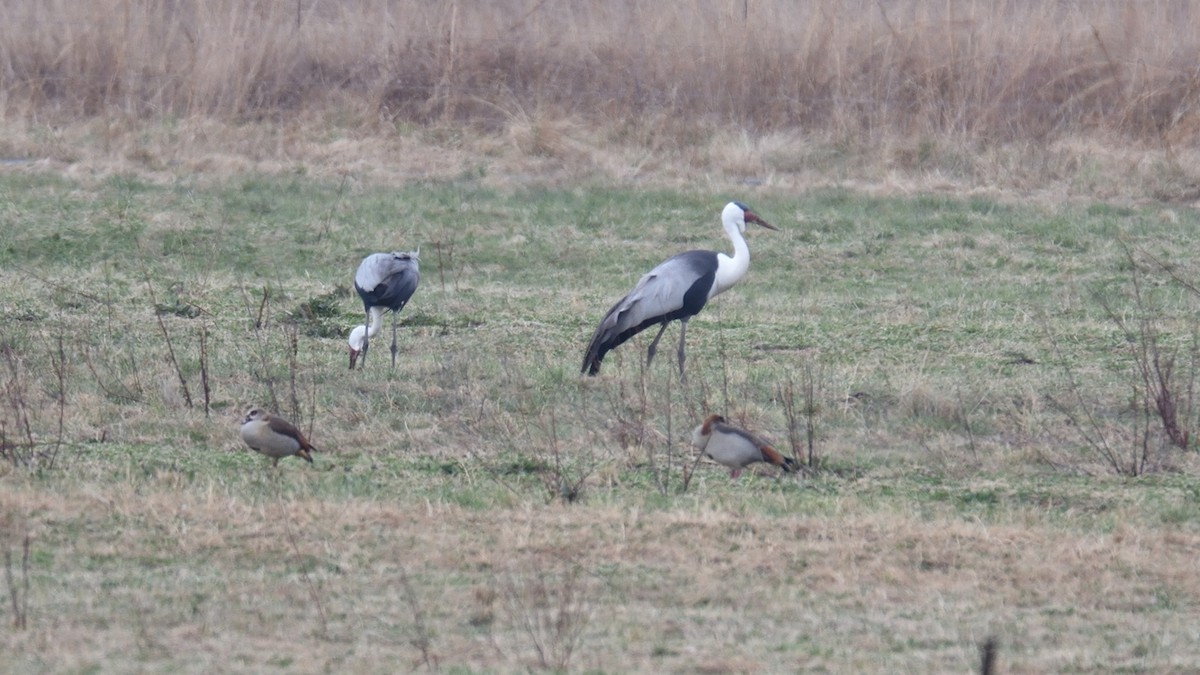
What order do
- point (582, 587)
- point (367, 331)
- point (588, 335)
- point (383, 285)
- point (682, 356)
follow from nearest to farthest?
point (582, 587)
point (682, 356)
point (367, 331)
point (383, 285)
point (588, 335)

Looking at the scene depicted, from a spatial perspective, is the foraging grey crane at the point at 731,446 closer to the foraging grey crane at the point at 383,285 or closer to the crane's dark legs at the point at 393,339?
the crane's dark legs at the point at 393,339

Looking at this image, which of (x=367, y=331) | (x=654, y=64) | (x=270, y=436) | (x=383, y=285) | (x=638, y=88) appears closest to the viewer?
(x=270, y=436)

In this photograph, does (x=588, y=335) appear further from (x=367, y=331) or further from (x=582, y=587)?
(x=582, y=587)

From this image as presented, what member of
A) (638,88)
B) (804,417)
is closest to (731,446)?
(804,417)

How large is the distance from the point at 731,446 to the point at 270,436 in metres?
1.78

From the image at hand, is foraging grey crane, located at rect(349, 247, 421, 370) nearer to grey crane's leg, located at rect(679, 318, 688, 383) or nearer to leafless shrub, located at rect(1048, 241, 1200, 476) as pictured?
grey crane's leg, located at rect(679, 318, 688, 383)

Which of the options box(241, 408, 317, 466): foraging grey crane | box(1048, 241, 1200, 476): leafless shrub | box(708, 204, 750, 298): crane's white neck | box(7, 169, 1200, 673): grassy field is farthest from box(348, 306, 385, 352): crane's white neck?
box(1048, 241, 1200, 476): leafless shrub

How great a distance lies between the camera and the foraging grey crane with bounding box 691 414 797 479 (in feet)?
21.3

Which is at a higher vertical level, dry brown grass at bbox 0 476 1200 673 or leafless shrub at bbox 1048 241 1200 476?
dry brown grass at bbox 0 476 1200 673

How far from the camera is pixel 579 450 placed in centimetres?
714

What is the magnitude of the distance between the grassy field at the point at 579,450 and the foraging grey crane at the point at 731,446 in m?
0.13

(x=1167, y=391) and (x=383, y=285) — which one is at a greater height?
(x=1167, y=391)

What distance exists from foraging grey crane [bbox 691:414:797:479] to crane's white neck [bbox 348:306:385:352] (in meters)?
3.05

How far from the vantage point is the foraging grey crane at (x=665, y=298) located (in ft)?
29.0
